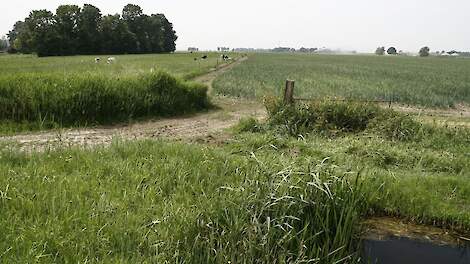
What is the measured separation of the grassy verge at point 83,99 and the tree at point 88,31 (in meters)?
58.0

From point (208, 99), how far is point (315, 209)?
10.3 meters

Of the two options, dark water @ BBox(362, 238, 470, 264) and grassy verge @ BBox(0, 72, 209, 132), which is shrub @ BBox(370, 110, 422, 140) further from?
grassy verge @ BBox(0, 72, 209, 132)

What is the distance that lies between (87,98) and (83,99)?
0.12 meters

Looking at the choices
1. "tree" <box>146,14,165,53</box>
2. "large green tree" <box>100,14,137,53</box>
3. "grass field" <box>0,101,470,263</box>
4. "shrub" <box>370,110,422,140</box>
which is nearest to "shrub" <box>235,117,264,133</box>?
"shrub" <box>370,110,422,140</box>

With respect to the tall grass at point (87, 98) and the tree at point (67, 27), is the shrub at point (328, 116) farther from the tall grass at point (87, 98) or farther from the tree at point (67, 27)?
the tree at point (67, 27)

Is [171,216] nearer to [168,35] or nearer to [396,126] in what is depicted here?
[396,126]

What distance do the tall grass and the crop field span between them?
4 centimetres

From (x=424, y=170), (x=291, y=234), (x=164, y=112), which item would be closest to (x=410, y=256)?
(x=291, y=234)

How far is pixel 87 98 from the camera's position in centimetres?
1102

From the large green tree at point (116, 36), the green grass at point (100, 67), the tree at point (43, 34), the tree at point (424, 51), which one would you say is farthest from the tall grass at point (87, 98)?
the tree at point (424, 51)

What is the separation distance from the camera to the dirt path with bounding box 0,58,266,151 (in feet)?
28.7

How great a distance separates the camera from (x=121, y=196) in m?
5.29

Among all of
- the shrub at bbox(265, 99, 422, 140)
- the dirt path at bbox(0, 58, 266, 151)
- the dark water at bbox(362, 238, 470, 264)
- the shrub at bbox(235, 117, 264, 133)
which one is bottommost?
the dark water at bbox(362, 238, 470, 264)

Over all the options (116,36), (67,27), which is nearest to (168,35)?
(116,36)
